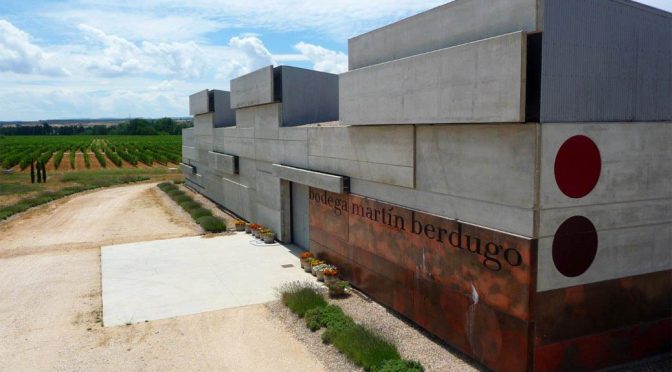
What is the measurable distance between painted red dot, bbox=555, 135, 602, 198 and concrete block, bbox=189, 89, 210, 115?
26251 mm

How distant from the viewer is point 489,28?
9406 millimetres

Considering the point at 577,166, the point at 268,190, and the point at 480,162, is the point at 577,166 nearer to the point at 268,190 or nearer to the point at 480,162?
the point at 480,162

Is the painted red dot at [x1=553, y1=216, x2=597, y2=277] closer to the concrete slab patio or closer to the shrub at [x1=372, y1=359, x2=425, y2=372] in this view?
the shrub at [x1=372, y1=359, x2=425, y2=372]

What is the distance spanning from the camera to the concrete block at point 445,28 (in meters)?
8.73

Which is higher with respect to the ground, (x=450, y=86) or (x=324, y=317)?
(x=450, y=86)

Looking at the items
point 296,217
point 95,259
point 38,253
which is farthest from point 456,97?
point 38,253

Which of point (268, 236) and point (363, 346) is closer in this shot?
point (363, 346)

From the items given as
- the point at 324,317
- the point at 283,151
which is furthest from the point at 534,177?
the point at 283,151

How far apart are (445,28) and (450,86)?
51.6 inches

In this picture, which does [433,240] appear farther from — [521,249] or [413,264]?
[521,249]

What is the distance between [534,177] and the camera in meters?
8.45

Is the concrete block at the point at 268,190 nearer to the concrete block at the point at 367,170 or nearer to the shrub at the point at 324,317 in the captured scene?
the concrete block at the point at 367,170

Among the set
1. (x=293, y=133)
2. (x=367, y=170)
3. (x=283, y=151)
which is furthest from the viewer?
(x=283, y=151)

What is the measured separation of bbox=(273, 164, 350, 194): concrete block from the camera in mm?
14906
